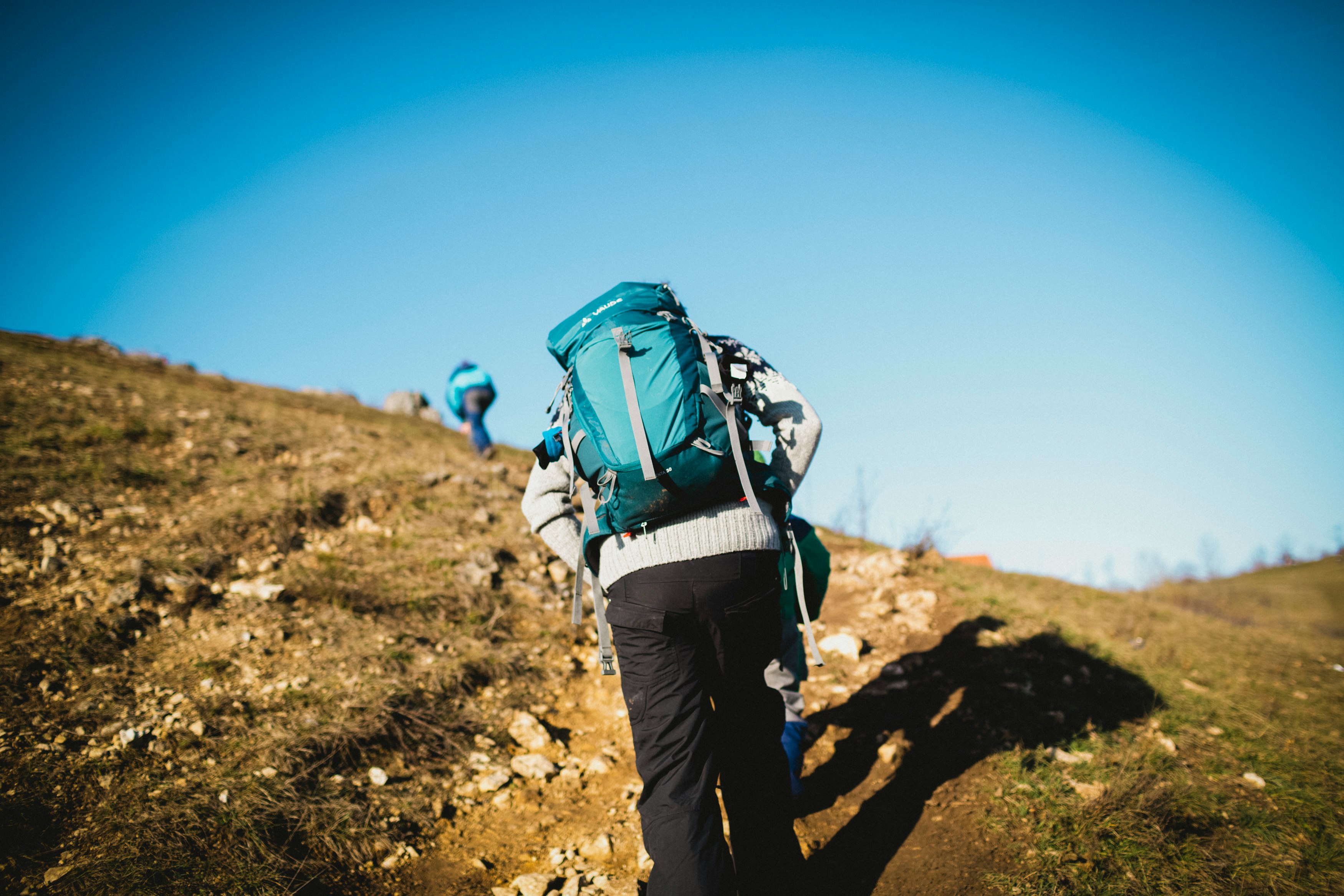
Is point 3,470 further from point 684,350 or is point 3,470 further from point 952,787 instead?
point 952,787

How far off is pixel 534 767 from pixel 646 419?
2453mm

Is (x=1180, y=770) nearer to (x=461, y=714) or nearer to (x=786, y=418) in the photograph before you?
(x=786, y=418)

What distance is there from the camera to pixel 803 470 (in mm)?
2414

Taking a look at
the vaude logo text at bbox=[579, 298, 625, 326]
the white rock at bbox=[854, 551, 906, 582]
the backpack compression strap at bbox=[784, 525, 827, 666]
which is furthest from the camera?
the white rock at bbox=[854, 551, 906, 582]

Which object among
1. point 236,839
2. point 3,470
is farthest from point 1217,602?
point 3,470

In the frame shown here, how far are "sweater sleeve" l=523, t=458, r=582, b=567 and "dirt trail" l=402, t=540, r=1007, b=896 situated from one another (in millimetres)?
1476

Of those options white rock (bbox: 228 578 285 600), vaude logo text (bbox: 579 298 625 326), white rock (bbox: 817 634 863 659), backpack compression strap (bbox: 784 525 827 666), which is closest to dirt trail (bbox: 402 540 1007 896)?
white rock (bbox: 817 634 863 659)

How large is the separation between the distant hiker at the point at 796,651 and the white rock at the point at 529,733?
1400 mm

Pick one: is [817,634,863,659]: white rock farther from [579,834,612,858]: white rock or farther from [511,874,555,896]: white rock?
[511,874,555,896]: white rock

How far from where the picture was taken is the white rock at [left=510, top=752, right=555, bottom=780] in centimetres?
344

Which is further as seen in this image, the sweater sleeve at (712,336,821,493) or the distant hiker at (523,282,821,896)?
the sweater sleeve at (712,336,821,493)

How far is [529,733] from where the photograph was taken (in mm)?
3742

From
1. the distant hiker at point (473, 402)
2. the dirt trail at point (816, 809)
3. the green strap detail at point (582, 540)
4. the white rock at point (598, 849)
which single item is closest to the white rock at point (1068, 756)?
the dirt trail at point (816, 809)

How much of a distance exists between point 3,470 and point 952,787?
7333 mm
